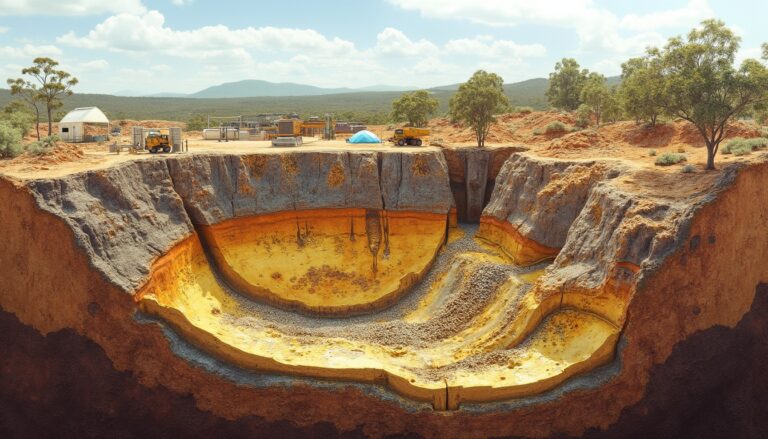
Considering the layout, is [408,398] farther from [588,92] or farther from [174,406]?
[588,92]

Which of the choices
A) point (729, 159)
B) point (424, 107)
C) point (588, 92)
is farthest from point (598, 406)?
point (424, 107)

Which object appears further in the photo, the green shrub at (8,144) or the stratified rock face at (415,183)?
the stratified rock face at (415,183)

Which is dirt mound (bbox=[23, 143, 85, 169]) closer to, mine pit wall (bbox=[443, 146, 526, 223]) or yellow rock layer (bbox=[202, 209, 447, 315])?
yellow rock layer (bbox=[202, 209, 447, 315])

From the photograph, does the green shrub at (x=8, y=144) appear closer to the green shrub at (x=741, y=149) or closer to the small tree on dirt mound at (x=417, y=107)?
the green shrub at (x=741, y=149)

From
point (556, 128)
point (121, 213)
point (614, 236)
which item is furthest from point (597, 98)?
point (121, 213)

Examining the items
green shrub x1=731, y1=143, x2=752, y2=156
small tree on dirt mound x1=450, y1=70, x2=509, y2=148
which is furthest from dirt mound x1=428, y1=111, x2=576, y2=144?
green shrub x1=731, y1=143, x2=752, y2=156

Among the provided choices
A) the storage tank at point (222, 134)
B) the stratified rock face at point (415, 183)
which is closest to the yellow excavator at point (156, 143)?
the stratified rock face at point (415, 183)
